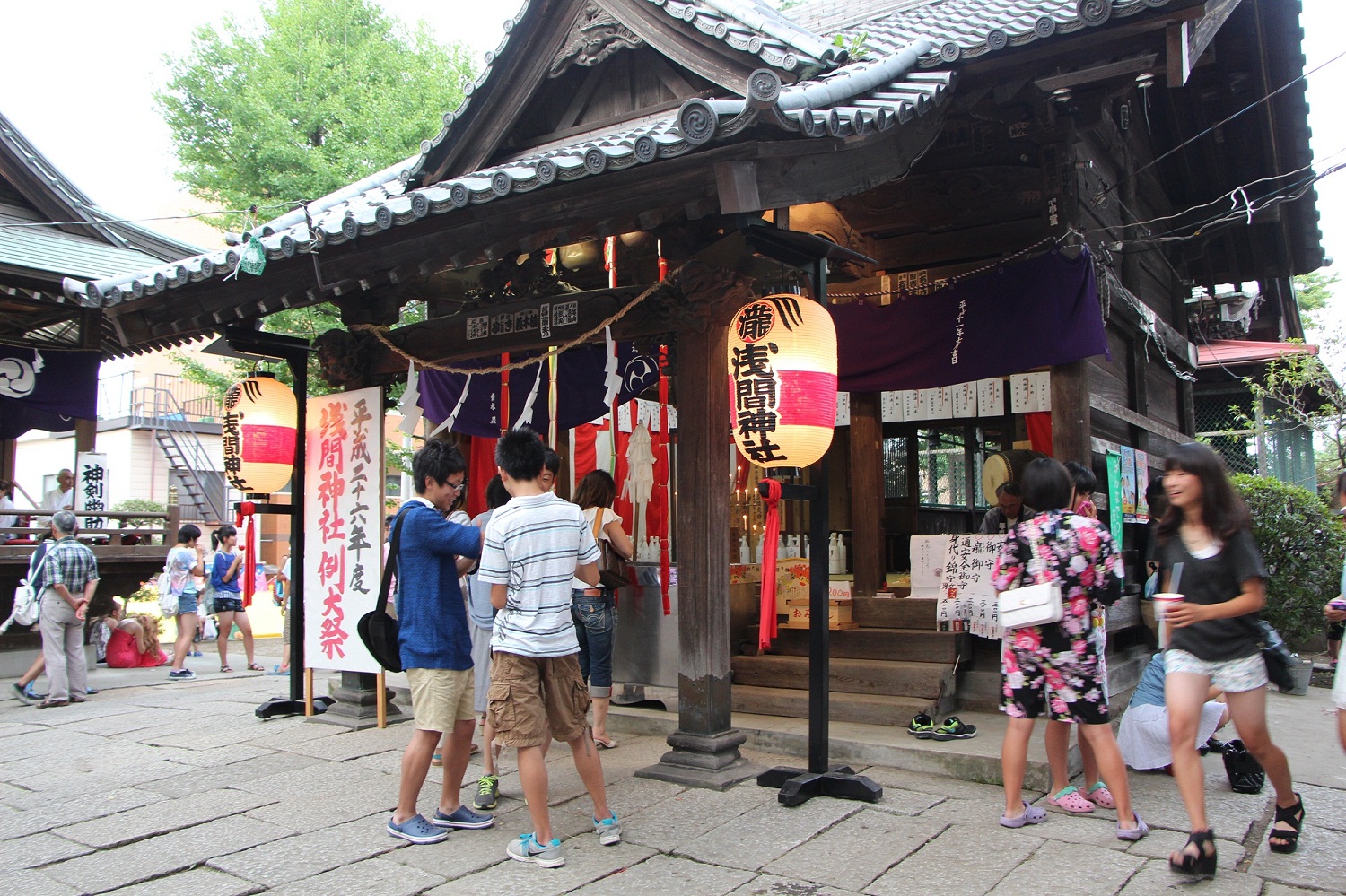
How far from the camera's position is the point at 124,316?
941 centimetres

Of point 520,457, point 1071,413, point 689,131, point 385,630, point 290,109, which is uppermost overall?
point 290,109

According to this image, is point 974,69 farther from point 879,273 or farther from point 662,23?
point 879,273

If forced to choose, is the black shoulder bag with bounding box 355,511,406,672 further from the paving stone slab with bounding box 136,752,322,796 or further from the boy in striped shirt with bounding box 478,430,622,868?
the paving stone slab with bounding box 136,752,322,796

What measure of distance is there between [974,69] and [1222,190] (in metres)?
6.79

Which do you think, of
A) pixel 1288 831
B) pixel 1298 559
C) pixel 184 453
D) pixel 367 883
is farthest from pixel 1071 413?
pixel 184 453

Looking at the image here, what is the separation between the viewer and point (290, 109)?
60.1 ft

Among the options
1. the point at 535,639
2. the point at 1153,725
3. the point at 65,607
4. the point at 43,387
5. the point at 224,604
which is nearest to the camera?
the point at 535,639

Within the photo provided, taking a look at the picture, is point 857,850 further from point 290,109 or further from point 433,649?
point 290,109

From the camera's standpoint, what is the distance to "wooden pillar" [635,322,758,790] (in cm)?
670

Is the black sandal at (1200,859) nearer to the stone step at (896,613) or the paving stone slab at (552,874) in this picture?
the paving stone slab at (552,874)

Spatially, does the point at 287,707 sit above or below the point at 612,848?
above

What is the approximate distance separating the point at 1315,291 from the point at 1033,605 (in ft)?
104

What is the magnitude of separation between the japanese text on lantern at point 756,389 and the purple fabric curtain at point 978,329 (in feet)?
8.30

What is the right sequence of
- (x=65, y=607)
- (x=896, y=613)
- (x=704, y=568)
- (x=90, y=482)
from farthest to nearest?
(x=90, y=482)
(x=65, y=607)
(x=896, y=613)
(x=704, y=568)
